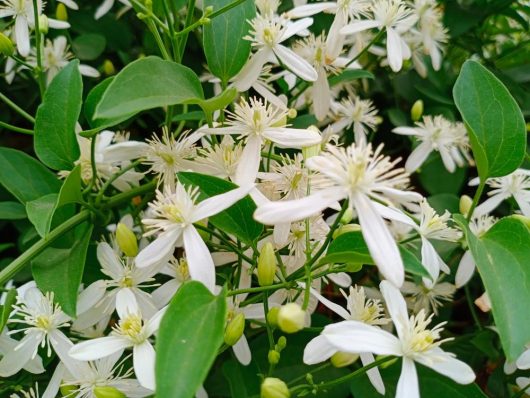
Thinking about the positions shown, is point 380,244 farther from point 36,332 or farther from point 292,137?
point 36,332

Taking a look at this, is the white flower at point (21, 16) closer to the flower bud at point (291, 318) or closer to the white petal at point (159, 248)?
the white petal at point (159, 248)

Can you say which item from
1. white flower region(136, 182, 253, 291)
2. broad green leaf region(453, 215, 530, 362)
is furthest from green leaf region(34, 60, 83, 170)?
broad green leaf region(453, 215, 530, 362)

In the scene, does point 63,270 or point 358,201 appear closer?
point 358,201

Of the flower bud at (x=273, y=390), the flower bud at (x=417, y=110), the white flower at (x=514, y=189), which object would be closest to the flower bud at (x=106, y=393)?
the flower bud at (x=273, y=390)

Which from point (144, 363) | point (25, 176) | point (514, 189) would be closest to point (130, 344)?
point (144, 363)

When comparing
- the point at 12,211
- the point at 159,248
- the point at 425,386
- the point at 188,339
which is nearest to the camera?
the point at 188,339

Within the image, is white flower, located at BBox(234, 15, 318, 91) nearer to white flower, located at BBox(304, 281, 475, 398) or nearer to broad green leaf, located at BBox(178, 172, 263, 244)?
broad green leaf, located at BBox(178, 172, 263, 244)

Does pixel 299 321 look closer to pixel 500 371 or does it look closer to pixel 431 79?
→ pixel 500 371
